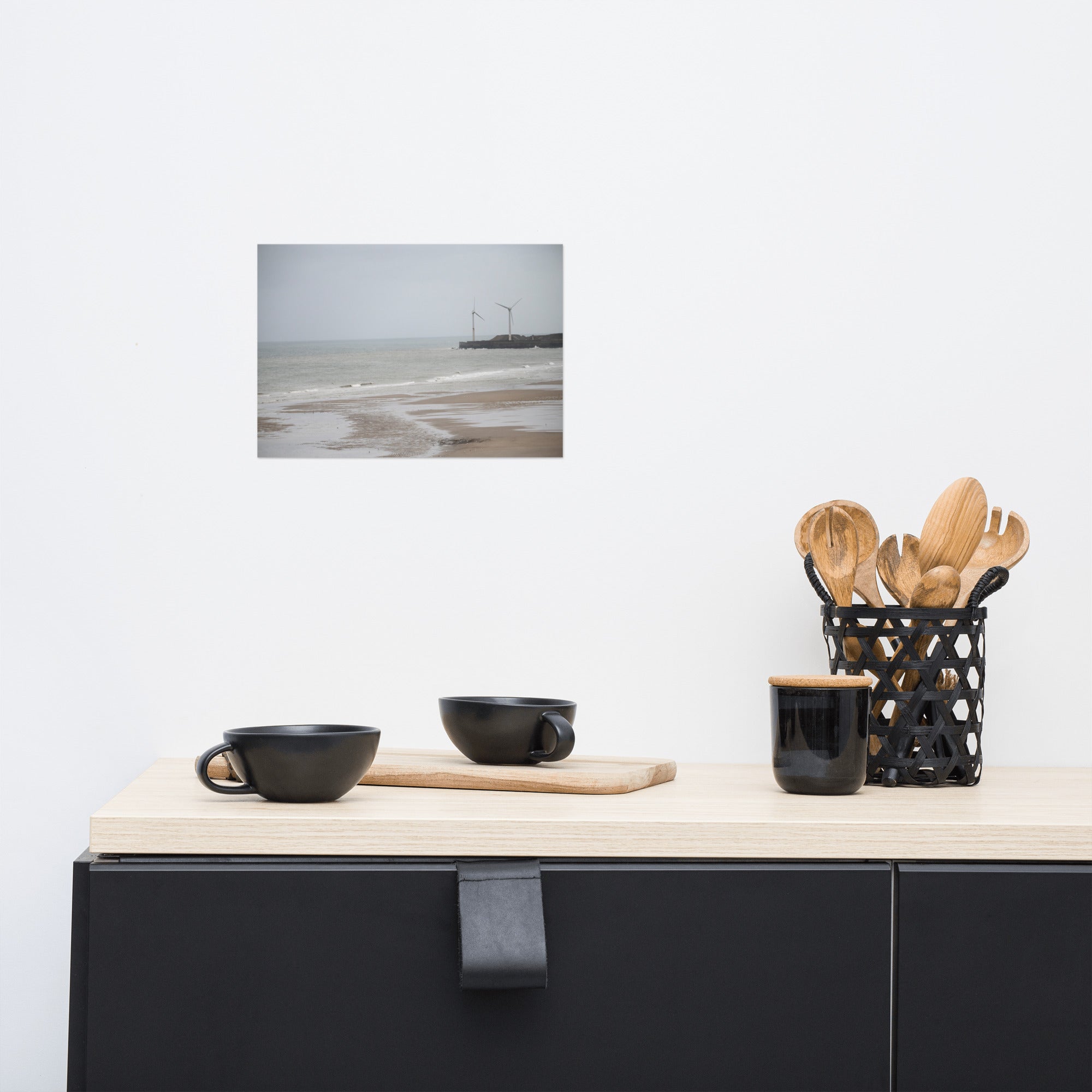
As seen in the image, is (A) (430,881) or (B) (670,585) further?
(B) (670,585)

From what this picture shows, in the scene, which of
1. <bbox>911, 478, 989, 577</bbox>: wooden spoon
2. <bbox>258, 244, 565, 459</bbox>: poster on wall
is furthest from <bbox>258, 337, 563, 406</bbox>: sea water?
<bbox>911, 478, 989, 577</bbox>: wooden spoon

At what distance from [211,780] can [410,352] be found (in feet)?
1.91

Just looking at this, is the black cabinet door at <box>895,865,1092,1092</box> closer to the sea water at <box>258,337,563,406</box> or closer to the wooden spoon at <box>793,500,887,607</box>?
the wooden spoon at <box>793,500,887,607</box>

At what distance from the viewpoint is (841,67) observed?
125 cm

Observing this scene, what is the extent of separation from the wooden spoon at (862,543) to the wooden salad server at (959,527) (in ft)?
0.18

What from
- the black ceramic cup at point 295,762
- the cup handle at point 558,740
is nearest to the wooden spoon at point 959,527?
the cup handle at point 558,740

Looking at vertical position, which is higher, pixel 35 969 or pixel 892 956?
pixel 892 956

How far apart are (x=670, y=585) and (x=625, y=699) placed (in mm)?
144

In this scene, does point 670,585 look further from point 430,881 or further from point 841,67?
point 841,67

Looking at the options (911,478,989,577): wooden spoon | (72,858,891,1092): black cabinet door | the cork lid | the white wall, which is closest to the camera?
(72,858,891,1092): black cabinet door

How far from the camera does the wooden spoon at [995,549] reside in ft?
3.51

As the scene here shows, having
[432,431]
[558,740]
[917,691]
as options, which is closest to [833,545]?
[917,691]

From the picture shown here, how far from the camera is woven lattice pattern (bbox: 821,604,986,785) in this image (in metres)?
1.01

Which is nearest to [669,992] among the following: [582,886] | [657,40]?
[582,886]
